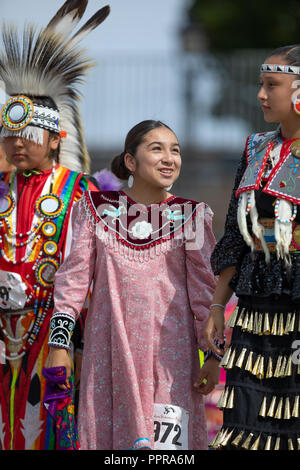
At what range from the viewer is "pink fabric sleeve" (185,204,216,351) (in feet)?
13.4

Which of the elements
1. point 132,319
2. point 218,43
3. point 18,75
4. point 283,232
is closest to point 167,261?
point 132,319

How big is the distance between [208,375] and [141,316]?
369 millimetres

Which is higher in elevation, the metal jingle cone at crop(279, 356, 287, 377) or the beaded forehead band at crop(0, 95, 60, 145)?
the beaded forehead band at crop(0, 95, 60, 145)

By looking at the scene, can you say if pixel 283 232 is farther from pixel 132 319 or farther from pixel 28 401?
pixel 28 401

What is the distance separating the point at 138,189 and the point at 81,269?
1.45 feet

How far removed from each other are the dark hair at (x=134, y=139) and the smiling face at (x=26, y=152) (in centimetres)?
46

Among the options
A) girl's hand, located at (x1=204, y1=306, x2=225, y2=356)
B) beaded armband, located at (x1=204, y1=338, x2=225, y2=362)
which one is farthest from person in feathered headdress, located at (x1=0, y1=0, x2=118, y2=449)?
girl's hand, located at (x1=204, y1=306, x2=225, y2=356)

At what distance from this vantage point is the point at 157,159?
13.9 ft

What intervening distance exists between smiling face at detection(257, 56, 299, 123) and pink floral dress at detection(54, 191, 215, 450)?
27.2 inches

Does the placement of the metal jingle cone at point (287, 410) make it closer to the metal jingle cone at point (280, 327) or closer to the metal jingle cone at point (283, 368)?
the metal jingle cone at point (283, 368)

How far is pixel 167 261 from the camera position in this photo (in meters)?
4.16

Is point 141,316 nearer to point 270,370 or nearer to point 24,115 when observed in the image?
point 270,370

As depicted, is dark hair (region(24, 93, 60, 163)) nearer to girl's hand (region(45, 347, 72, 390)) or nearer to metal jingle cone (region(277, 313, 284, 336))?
girl's hand (region(45, 347, 72, 390))
